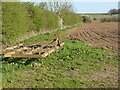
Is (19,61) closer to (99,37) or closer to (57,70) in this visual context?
(57,70)

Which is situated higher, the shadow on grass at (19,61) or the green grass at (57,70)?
the shadow on grass at (19,61)

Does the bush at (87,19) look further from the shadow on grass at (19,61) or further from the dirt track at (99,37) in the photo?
the shadow on grass at (19,61)

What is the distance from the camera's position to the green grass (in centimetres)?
745

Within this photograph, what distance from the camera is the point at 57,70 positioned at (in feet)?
29.9

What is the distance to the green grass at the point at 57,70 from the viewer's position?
24.4 ft

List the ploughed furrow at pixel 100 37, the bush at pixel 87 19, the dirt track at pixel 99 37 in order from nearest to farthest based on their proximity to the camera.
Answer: the dirt track at pixel 99 37 < the ploughed furrow at pixel 100 37 < the bush at pixel 87 19

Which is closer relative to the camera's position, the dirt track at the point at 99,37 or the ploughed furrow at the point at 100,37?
the dirt track at the point at 99,37

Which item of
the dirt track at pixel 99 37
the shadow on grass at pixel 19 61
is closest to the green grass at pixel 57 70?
the shadow on grass at pixel 19 61

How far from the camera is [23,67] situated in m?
9.33

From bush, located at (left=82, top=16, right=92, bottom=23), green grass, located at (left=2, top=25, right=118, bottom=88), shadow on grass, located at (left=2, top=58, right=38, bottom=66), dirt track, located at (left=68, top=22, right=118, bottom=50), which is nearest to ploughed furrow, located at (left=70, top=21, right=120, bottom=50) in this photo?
dirt track, located at (left=68, top=22, right=118, bottom=50)

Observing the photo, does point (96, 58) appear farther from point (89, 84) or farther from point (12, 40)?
point (12, 40)

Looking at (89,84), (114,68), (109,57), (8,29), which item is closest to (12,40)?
(8,29)

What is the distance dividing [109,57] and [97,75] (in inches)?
130

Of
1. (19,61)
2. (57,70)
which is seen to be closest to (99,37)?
(19,61)
